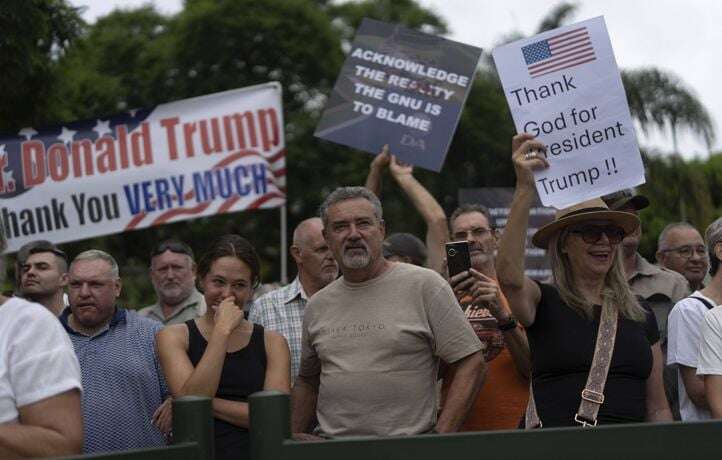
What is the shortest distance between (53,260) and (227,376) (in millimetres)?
2430

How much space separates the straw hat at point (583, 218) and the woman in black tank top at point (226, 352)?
3.70ft

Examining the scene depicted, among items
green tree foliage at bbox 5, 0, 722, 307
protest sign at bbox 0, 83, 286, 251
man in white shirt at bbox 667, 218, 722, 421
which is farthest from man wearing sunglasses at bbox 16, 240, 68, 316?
green tree foliage at bbox 5, 0, 722, 307

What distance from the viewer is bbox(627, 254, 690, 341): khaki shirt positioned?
6.90 metres

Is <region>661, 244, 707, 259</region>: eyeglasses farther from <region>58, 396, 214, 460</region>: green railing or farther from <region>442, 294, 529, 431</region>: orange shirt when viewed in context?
<region>58, 396, 214, 460</region>: green railing

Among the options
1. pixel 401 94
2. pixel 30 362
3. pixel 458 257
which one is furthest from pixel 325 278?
pixel 30 362

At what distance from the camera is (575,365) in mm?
4746

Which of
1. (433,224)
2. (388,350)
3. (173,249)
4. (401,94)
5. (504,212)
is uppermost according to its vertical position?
(401,94)

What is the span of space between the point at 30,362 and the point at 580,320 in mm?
2209

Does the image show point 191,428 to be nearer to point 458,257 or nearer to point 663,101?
point 458,257

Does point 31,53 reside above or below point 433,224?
above

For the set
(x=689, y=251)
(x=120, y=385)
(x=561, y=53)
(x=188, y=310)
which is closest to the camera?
(x=561, y=53)

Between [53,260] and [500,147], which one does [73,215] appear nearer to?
[53,260]

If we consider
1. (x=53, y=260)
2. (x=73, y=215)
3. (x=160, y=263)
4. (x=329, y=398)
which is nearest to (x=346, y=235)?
(x=329, y=398)

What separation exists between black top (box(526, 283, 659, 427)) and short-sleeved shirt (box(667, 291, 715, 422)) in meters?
0.20
